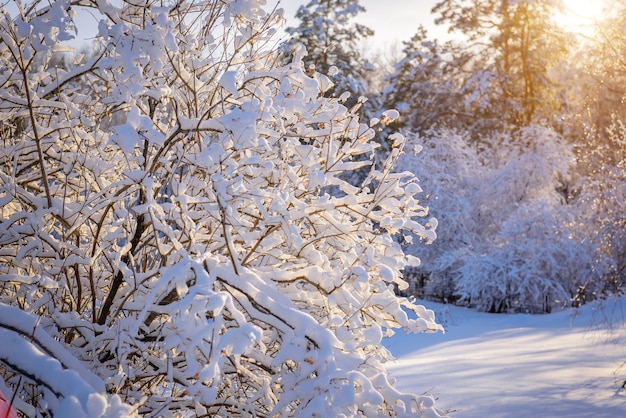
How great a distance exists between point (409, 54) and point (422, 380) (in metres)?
18.5

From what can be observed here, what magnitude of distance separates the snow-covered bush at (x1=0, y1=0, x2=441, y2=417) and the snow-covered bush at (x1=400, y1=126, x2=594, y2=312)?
38.9 ft

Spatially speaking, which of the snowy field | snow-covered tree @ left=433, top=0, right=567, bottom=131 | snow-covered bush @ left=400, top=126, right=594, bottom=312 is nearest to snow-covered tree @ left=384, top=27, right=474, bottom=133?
snow-covered tree @ left=433, top=0, right=567, bottom=131

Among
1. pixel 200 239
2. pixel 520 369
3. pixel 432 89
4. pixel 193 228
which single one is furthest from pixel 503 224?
pixel 193 228

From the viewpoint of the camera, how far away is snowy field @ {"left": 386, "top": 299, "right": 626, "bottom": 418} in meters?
6.00

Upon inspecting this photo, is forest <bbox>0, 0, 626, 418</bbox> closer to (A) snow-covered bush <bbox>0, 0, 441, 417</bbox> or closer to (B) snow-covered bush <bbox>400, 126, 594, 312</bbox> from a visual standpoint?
(A) snow-covered bush <bbox>0, 0, 441, 417</bbox>

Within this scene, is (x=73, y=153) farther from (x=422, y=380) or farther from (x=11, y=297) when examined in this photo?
(x=422, y=380)

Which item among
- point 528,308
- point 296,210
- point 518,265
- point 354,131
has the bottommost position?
point 528,308

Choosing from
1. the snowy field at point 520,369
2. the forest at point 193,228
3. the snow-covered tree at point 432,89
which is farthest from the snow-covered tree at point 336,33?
the forest at point 193,228

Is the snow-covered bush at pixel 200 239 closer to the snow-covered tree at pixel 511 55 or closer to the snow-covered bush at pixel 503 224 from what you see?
the snow-covered bush at pixel 503 224

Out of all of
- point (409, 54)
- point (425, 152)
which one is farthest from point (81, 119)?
point (409, 54)

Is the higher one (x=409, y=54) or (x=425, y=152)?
(x=409, y=54)

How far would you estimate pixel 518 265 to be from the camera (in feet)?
50.2

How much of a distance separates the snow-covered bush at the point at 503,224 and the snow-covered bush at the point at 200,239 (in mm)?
11856

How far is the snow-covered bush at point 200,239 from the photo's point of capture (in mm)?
2479
